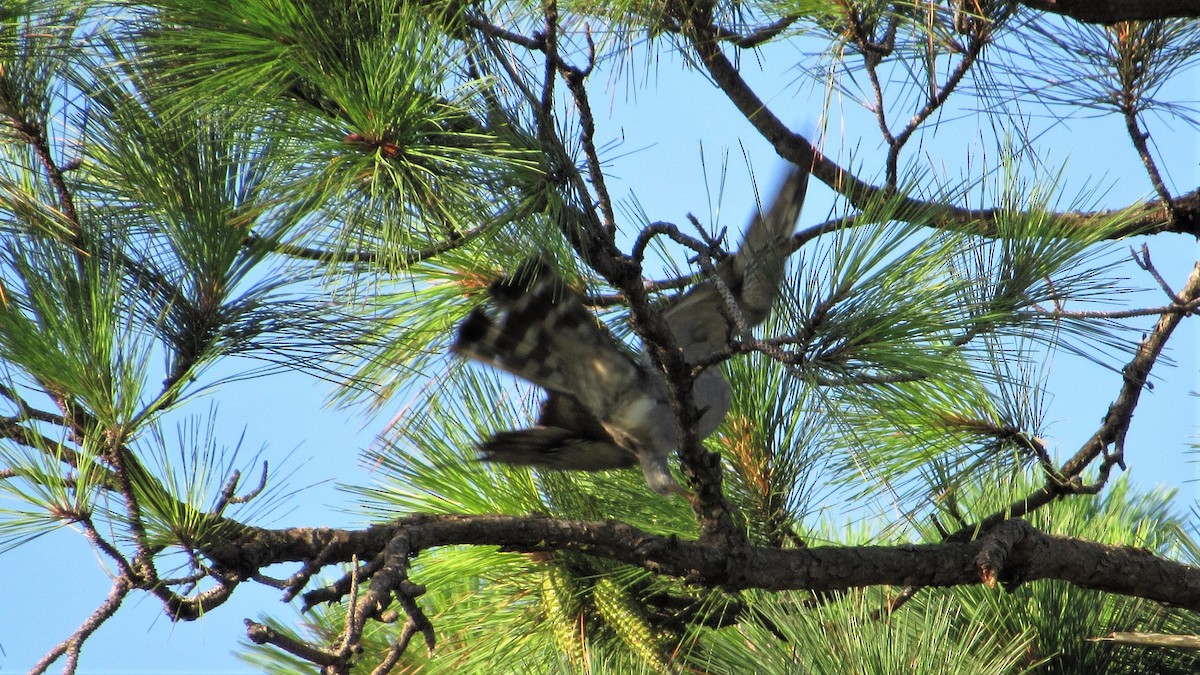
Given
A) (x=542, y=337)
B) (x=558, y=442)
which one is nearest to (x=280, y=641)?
(x=542, y=337)

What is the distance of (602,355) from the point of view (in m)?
1.22

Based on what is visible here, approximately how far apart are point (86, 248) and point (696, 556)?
0.70 metres

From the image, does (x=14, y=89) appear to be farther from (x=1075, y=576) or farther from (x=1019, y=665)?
(x=1019, y=665)

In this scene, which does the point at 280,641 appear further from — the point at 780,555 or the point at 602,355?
the point at 780,555

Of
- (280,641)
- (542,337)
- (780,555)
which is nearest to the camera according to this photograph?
(280,641)

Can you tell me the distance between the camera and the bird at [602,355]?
1115 millimetres

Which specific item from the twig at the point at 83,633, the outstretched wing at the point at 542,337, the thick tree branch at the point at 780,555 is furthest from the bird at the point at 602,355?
the twig at the point at 83,633

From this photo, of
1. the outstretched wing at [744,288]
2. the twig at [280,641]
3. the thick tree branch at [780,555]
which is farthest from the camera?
the outstretched wing at [744,288]

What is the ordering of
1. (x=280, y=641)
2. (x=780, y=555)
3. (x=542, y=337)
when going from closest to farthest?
1. (x=280, y=641)
2. (x=542, y=337)
3. (x=780, y=555)

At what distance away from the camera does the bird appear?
1.12m

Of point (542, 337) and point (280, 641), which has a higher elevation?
point (542, 337)

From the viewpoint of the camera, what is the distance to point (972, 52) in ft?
4.29

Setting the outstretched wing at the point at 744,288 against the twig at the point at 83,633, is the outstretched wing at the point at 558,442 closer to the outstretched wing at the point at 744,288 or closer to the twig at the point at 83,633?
the outstretched wing at the point at 744,288

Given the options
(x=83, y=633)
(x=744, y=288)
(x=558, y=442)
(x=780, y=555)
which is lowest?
(x=83, y=633)
